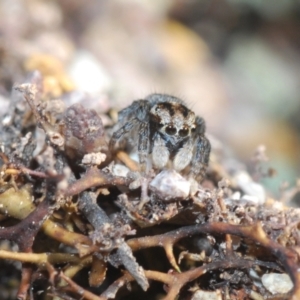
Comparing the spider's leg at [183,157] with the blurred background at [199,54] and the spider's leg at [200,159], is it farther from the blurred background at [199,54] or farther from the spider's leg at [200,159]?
the blurred background at [199,54]

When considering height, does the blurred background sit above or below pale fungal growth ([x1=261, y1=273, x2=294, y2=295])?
above

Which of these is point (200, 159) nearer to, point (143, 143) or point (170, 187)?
point (143, 143)

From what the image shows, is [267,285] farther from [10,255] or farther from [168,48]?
[168,48]

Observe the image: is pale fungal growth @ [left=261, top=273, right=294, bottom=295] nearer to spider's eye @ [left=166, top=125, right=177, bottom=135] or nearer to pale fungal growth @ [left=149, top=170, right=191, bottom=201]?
pale fungal growth @ [left=149, top=170, right=191, bottom=201]

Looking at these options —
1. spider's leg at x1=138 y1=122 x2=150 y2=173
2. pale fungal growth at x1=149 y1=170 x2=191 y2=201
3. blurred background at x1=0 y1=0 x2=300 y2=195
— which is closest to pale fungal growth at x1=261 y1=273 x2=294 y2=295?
pale fungal growth at x1=149 y1=170 x2=191 y2=201

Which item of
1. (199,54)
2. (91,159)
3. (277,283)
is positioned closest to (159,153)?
(91,159)

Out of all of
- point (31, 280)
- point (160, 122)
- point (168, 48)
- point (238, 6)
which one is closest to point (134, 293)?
point (31, 280)

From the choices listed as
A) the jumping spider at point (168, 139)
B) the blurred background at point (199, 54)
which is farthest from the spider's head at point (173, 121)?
the blurred background at point (199, 54)
